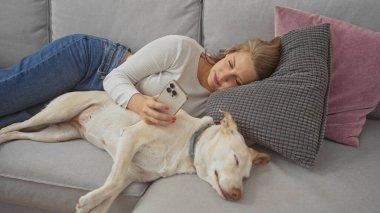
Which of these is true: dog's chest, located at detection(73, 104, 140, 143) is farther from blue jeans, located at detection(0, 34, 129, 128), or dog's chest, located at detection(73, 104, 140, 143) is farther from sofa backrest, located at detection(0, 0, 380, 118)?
sofa backrest, located at detection(0, 0, 380, 118)

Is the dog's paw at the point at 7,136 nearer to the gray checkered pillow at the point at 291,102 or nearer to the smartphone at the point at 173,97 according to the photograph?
the smartphone at the point at 173,97

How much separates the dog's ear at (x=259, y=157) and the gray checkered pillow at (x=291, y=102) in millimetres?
55

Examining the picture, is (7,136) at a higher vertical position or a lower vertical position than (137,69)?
lower

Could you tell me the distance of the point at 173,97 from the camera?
51.6 inches

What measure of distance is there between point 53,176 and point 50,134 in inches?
11.5

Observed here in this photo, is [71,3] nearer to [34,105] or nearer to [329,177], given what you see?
[34,105]

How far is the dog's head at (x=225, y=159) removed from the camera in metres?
1.20

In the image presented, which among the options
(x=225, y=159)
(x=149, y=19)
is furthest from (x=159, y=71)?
(x=225, y=159)

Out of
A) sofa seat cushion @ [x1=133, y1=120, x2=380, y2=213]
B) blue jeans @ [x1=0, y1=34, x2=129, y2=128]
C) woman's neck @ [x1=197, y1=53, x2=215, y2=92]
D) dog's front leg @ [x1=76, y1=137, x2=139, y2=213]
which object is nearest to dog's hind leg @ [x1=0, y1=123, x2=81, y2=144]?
blue jeans @ [x1=0, y1=34, x2=129, y2=128]

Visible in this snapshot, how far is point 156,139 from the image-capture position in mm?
1346

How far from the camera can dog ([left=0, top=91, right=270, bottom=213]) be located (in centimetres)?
123

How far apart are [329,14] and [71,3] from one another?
1394 mm

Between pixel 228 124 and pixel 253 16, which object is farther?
pixel 253 16

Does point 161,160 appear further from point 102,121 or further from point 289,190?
point 289,190
